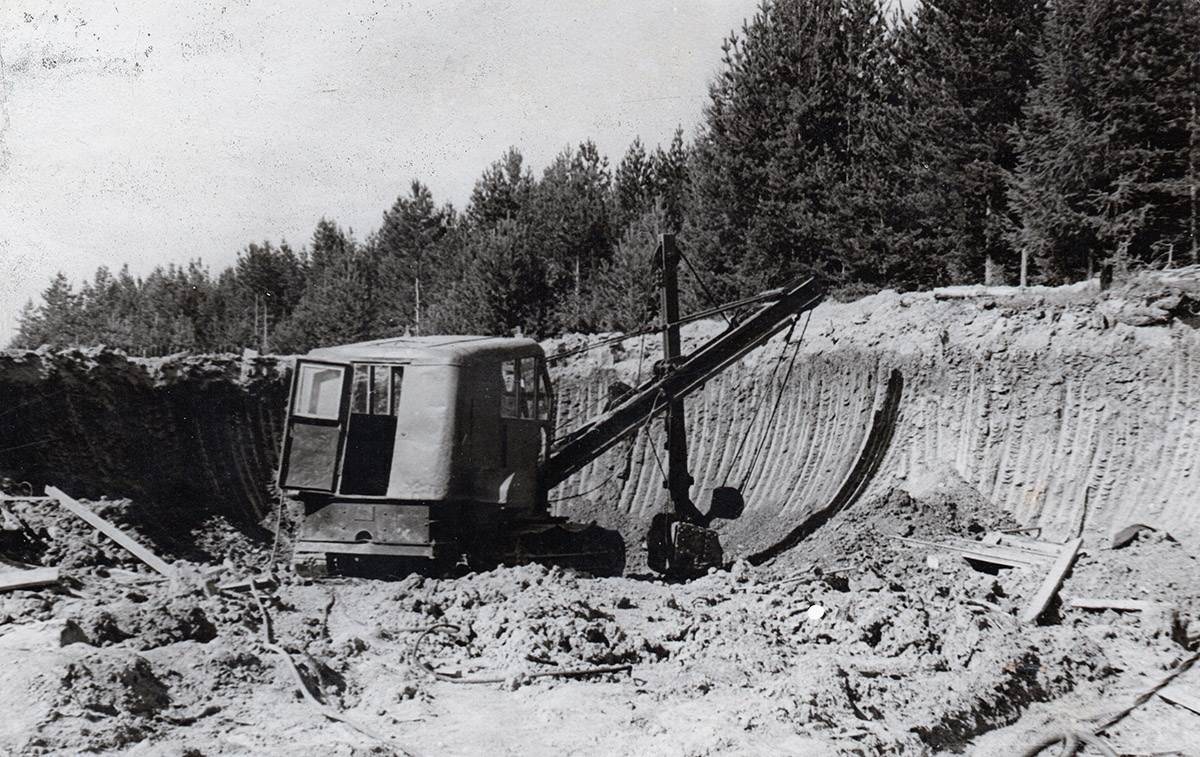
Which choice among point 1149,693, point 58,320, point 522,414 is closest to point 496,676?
point 522,414

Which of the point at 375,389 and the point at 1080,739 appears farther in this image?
the point at 375,389

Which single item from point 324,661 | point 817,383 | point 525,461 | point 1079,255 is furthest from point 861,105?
point 324,661

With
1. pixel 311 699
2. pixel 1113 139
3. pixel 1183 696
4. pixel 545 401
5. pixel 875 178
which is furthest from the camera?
pixel 875 178

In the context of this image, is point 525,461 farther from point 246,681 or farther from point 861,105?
point 861,105

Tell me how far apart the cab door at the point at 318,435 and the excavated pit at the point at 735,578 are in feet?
3.09

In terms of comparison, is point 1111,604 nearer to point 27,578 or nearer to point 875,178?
point 27,578

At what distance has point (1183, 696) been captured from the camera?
5594 mm

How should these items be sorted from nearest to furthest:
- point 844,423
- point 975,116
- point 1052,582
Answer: point 1052,582
point 844,423
point 975,116

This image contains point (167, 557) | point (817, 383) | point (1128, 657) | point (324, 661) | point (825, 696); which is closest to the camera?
point (825, 696)

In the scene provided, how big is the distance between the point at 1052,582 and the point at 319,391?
655cm

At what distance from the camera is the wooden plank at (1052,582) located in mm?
6941

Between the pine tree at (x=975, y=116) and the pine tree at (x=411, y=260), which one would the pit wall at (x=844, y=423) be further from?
the pine tree at (x=411, y=260)

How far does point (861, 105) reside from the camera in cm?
2100

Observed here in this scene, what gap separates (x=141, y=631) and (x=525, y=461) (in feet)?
13.1
